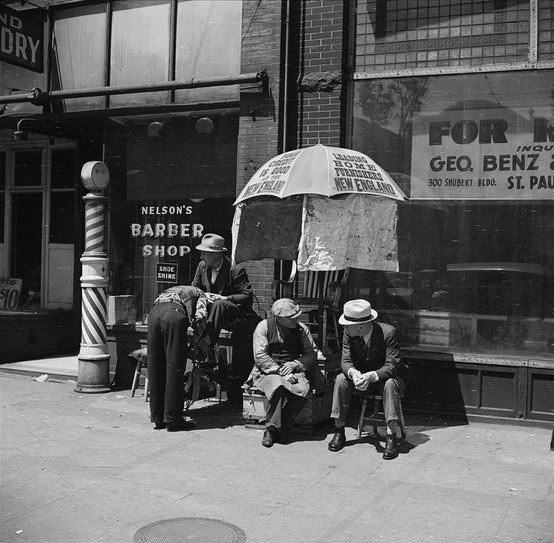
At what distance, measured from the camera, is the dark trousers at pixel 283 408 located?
24.7 feet

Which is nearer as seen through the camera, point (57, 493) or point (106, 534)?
point (106, 534)

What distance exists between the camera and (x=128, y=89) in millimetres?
10297

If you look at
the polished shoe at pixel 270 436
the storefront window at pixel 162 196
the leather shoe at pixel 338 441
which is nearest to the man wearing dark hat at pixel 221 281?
the storefront window at pixel 162 196

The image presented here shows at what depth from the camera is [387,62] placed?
9.27m

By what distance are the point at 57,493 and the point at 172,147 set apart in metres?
5.87

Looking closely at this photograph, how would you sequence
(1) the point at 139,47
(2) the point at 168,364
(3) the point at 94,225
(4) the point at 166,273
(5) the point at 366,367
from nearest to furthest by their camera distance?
(5) the point at 366,367 < (2) the point at 168,364 < (3) the point at 94,225 < (4) the point at 166,273 < (1) the point at 139,47

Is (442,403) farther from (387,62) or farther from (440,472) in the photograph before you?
(387,62)

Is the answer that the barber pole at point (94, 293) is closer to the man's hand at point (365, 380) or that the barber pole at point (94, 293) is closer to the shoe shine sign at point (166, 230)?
the shoe shine sign at point (166, 230)

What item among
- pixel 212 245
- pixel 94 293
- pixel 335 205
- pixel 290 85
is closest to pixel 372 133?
pixel 290 85

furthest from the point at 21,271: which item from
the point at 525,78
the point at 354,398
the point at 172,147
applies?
the point at 525,78

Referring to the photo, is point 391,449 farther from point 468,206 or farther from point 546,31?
point 546,31

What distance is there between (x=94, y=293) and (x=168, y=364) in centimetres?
245

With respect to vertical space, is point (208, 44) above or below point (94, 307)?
above

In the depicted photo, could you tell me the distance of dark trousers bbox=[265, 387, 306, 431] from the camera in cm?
753
